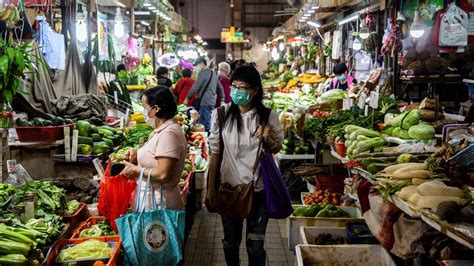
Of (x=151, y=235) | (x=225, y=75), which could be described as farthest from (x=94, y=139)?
(x=225, y=75)

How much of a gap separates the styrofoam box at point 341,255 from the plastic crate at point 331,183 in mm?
2271

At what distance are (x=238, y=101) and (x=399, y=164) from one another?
4.38 ft

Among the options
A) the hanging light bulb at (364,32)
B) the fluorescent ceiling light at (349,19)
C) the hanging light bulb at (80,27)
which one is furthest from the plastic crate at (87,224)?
the fluorescent ceiling light at (349,19)

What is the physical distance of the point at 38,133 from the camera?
5285 millimetres

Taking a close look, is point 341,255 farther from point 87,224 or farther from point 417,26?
point 417,26

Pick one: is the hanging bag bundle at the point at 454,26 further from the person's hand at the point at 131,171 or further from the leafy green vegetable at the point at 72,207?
the leafy green vegetable at the point at 72,207

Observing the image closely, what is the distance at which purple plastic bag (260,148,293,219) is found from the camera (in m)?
3.83

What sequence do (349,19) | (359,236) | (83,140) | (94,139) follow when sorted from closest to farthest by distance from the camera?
(359,236) → (83,140) → (94,139) → (349,19)

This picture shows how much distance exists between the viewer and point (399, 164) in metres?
3.72

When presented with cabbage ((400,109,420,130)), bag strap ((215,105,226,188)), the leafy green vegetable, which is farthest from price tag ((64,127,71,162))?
cabbage ((400,109,420,130))

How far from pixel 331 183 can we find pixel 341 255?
240 cm

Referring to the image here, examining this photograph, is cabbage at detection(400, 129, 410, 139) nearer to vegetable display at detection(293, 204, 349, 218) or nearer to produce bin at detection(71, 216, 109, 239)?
vegetable display at detection(293, 204, 349, 218)

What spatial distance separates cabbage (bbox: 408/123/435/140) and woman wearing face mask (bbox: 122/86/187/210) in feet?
7.23

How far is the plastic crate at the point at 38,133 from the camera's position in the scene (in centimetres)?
525
